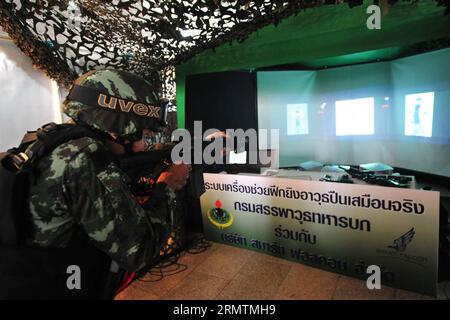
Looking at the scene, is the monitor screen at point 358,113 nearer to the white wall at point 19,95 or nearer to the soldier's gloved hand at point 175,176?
the soldier's gloved hand at point 175,176

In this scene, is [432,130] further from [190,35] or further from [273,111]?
[190,35]

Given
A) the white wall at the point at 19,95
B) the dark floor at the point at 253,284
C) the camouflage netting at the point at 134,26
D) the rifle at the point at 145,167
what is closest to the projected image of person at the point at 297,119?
the camouflage netting at the point at 134,26

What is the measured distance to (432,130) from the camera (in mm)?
2635

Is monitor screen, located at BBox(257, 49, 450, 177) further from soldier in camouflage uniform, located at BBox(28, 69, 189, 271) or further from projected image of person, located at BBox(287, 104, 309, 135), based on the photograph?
soldier in camouflage uniform, located at BBox(28, 69, 189, 271)

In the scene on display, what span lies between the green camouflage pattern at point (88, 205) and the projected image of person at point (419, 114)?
118 inches

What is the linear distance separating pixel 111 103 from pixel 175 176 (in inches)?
17.6

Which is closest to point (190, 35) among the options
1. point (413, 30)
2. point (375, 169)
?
point (413, 30)

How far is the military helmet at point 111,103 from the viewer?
97cm

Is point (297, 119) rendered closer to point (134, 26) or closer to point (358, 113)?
point (358, 113)

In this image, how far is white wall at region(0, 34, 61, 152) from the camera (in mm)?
2998

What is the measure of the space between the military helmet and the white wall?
9.31 feet

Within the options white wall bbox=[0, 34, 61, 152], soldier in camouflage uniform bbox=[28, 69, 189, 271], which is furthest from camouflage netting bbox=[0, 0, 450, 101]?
soldier in camouflage uniform bbox=[28, 69, 189, 271]

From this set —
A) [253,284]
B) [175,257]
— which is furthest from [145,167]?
[175,257]
